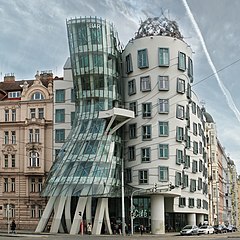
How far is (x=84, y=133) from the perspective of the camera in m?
80.3

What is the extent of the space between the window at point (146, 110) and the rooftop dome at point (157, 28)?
1127 centimetres

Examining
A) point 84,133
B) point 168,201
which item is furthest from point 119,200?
point 84,133

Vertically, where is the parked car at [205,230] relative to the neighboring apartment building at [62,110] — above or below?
below

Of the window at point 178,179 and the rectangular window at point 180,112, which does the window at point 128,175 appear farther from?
the rectangular window at point 180,112

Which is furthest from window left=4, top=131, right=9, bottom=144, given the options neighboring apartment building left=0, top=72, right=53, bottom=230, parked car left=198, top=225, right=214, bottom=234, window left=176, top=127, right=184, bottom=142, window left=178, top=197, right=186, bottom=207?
parked car left=198, top=225, right=214, bottom=234

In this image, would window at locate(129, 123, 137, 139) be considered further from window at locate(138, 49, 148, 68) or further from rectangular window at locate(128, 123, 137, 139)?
window at locate(138, 49, 148, 68)

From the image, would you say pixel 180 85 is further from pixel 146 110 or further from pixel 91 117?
pixel 91 117

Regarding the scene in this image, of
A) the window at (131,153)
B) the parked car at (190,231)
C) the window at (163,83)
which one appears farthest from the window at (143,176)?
the window at (163,83)

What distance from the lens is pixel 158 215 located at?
8125 centimetres

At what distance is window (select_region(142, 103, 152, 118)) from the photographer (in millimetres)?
83625

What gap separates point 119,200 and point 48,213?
47.0ft

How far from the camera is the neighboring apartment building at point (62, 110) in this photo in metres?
90.9

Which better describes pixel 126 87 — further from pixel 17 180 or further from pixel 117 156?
pixel 17 180

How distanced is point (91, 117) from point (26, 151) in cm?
1469
